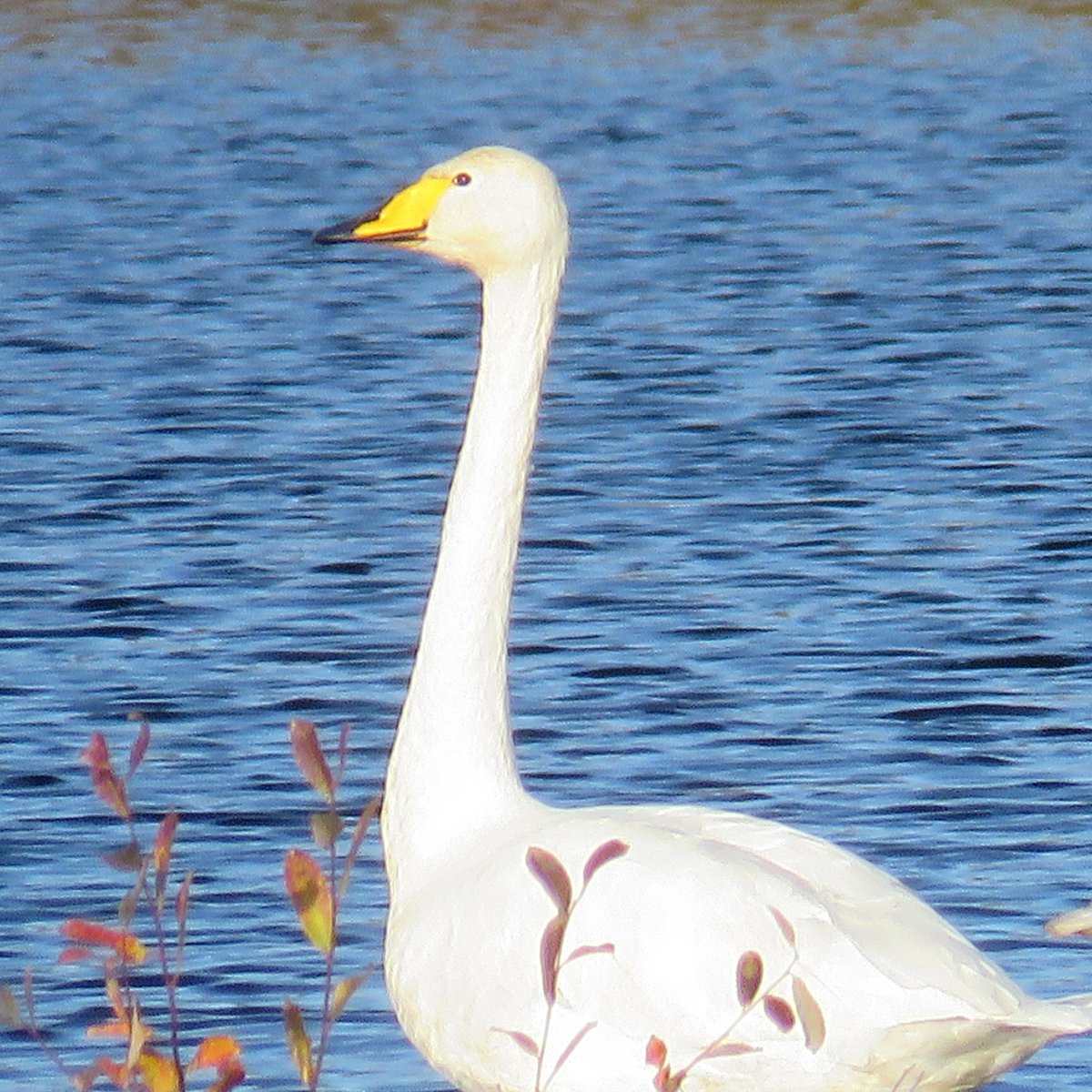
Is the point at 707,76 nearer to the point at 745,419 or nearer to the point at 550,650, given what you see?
the point at 745,419

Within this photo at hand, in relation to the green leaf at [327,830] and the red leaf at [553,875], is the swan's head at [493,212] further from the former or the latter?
the red leaf at [553,875]

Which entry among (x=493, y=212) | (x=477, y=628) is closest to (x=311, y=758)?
(x=477, y=628)

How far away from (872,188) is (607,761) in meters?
11.3

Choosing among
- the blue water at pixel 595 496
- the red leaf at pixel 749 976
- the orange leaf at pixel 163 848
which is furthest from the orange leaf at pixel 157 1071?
the blue water at pixel 595 496

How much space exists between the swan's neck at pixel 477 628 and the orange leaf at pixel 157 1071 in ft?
5.11

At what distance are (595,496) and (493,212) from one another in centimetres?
593

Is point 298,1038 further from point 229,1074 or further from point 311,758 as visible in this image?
point 311,758

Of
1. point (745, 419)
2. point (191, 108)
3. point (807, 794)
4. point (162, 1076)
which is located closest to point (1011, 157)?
point (191, 108)

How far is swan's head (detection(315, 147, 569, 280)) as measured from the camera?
5004 millimetres

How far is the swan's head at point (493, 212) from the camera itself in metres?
5.00

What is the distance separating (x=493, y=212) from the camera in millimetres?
5020

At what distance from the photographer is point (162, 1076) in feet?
10.5

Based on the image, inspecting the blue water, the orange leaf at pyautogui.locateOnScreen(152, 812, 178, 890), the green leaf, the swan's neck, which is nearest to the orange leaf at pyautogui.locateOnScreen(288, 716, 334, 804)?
the green leaf

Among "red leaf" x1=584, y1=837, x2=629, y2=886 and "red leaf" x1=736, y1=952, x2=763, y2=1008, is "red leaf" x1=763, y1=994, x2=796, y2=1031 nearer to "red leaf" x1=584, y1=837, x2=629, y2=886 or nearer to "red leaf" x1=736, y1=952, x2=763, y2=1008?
"red leaf" x1=736, y1=952, x2=763, y2=1008
